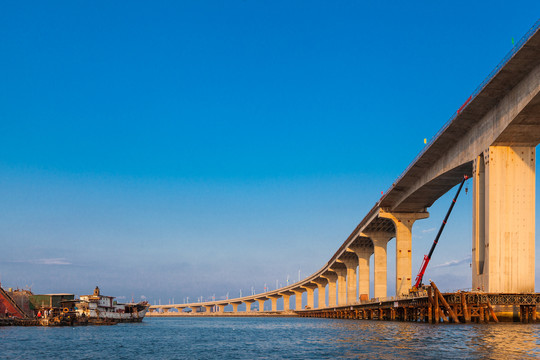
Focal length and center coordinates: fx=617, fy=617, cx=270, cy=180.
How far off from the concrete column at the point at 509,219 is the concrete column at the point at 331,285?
352ft

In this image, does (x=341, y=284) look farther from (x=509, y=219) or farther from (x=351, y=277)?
(x=509, y=219)

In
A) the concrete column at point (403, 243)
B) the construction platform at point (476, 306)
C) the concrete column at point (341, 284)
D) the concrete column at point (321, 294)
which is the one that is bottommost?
the concrete column at point (321, 294)

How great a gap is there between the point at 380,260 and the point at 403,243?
14904 mm

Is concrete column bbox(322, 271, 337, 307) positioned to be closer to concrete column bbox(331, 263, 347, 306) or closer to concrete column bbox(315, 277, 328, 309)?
concrete column bbox(331, 263, 347, 306)

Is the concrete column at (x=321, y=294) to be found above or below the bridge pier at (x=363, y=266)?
below

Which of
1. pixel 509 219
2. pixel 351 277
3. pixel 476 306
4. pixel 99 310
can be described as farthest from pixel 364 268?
pixel 509 219

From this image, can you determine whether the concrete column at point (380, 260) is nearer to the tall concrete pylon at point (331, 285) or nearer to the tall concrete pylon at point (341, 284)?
the tall concrete pylon at point (341, 284)

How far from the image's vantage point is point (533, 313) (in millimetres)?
55812

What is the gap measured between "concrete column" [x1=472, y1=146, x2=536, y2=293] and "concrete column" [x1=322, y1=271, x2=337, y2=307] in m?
107

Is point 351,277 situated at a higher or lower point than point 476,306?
lower

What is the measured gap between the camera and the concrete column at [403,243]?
93.8m

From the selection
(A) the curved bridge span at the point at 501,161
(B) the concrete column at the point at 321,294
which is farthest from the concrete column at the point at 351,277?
(A) the curved bridge span at the point at 501,161

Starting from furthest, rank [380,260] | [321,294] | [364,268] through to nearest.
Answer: [321,294] → [364,268] → [380,260]

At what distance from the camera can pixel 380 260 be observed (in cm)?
10875
